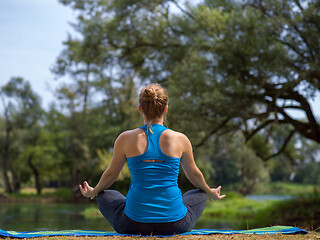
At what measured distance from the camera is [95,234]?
120 inches

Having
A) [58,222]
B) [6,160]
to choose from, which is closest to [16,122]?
[6,160]

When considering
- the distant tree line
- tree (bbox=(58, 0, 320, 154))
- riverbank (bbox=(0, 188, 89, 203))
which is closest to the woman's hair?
the distant tree line

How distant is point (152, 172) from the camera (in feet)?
8.71

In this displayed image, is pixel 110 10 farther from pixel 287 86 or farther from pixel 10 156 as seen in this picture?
pixel 10 156

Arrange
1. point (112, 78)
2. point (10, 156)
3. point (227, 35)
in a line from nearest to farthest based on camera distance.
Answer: point (227, 35) → point (112, 78) → point (10, 156)

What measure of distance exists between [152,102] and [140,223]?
2.97ft

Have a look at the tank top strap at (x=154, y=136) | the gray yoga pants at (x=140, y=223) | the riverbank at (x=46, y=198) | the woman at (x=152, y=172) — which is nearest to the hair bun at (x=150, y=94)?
the woman at (x=152, y=172)

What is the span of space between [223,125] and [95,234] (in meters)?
6.21

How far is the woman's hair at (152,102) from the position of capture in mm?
2721

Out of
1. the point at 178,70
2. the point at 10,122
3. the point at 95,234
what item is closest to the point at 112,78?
the point at 10,122

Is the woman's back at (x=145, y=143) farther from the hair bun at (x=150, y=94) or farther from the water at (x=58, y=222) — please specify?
the water at (x=58, y=222)

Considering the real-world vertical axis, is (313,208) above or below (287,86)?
below

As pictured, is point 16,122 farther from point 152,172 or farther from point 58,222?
point 152,172

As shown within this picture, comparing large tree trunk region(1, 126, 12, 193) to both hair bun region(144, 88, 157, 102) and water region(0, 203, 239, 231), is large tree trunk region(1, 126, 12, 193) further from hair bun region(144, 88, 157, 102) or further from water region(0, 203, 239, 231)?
hair bun region(144, 88, 157, 102)
